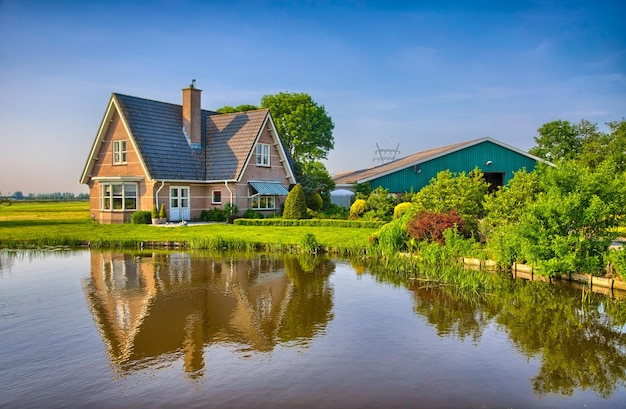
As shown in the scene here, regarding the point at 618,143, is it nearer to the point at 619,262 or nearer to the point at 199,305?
the point at 619,262

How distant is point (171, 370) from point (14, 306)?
248 inches

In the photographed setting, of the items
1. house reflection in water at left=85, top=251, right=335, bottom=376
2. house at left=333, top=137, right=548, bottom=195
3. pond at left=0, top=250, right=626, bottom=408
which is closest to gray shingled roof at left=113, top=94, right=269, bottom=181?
house at left=333, top=137, right=548, bottom=195

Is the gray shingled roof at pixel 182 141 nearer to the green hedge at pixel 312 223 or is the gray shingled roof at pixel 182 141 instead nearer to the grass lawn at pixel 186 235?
the green hedge at pixel 312 223

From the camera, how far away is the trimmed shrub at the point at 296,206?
106 feet

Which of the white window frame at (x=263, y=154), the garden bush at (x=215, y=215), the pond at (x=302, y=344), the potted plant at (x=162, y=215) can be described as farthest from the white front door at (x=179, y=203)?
the pond at (x=302, y=344)

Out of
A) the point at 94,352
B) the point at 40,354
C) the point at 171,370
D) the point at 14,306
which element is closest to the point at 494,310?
the point at 171,370

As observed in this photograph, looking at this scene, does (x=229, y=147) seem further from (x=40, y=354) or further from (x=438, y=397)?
(x=438, y=397)

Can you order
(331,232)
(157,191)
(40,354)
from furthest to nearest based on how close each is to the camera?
(157,191) → (331,232) → (40,354)

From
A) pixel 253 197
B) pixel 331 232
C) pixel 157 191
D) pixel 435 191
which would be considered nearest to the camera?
pixel 435 191

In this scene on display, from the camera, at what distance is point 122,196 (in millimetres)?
32281

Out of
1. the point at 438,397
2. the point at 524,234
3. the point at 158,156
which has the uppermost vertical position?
the point at 158,156

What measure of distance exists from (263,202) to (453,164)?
14039mm

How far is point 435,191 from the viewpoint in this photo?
2153 centimetres

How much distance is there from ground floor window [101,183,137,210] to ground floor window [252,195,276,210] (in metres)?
7.41
